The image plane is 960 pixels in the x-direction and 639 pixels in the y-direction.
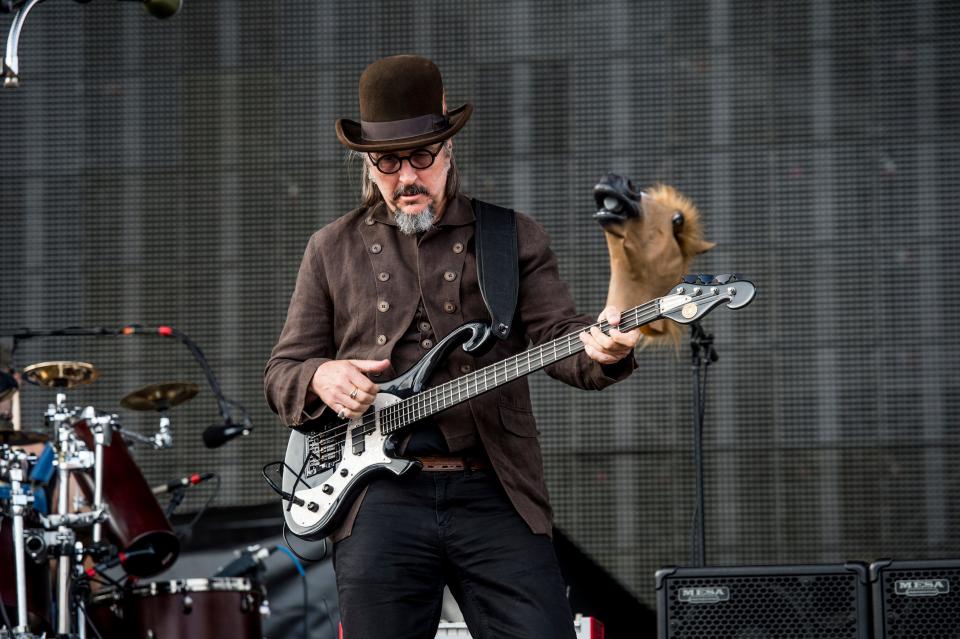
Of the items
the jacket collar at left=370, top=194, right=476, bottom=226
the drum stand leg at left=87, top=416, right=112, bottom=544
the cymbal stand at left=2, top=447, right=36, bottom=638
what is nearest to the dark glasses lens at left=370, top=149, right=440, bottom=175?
the jacket collar at left=370, top=194, right=476, bottom=226

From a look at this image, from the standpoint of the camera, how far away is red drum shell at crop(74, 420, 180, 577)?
469 cm

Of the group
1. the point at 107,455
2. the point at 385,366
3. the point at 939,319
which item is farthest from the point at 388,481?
the point at 939,319

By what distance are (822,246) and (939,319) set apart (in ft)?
2.12

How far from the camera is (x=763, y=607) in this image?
3.24 metres

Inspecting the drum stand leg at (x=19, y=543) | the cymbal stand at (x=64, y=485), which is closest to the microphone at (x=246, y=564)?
the cymbal stand at (x=64, y=485)

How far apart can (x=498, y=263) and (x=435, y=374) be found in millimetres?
265

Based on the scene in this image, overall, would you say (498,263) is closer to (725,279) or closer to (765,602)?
(725,279)

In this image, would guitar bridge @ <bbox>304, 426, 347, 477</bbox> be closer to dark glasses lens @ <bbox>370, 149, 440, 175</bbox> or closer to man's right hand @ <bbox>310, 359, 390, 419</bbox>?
man's right hand @ <bbox>310, 359, 390, 419</bbox>

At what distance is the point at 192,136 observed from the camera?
6367 mm

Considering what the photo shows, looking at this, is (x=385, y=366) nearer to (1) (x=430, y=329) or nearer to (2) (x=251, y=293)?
(1) (x=430, y=329)

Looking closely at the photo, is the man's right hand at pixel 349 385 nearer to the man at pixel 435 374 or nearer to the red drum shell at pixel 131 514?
the man at pixel 435 374

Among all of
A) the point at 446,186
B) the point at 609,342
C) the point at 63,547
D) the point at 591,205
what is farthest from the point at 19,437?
the point at 591,205

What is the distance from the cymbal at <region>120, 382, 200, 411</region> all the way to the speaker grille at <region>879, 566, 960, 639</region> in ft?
10.2

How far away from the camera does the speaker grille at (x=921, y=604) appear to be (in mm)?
3160
